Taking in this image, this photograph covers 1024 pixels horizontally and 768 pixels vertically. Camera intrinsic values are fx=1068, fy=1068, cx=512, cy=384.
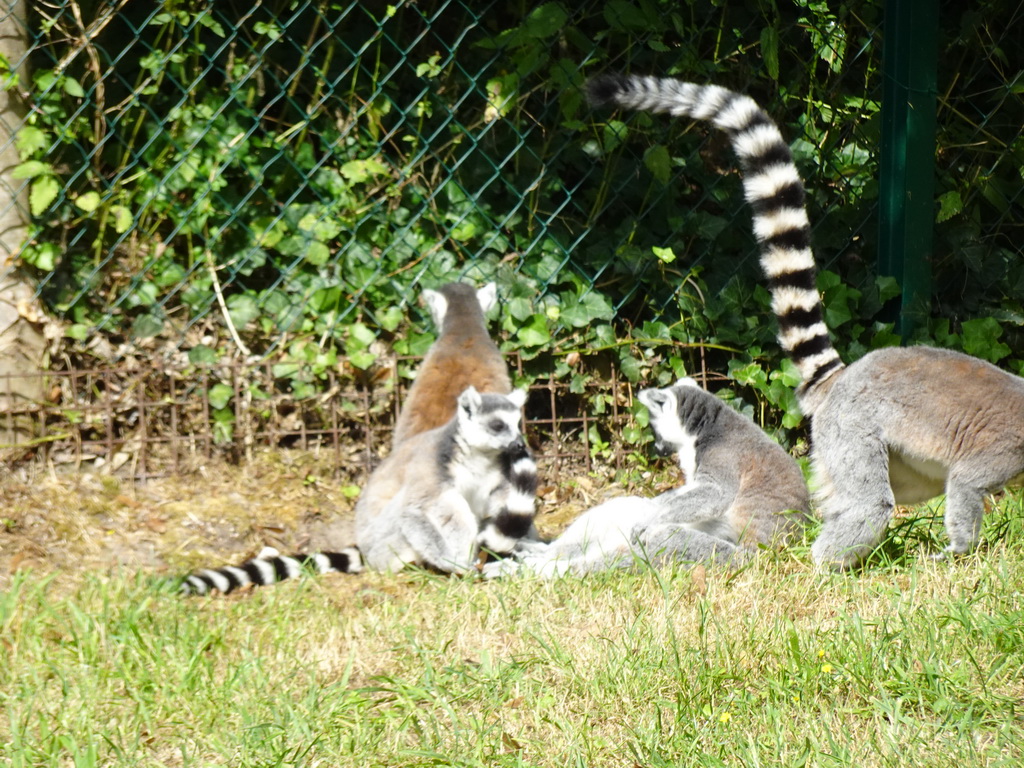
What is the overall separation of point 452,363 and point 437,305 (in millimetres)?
329

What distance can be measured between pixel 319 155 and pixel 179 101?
0.79 metres

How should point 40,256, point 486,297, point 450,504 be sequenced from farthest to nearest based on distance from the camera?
point 486,297 < point 40,256 < point 450,504

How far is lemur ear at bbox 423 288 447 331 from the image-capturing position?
5180mm

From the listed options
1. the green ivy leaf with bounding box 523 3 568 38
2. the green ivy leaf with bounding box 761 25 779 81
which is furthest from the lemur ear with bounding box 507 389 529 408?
the green ivy leaf with bounding box 761 25 779 81

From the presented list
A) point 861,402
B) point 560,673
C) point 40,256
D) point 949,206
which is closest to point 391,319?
point 40,256

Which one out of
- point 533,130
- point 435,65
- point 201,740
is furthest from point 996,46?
point 201,740

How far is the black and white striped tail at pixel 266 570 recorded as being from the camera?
13.0 feet

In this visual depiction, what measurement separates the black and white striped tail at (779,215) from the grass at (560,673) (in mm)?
798

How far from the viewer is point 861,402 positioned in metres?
3.71

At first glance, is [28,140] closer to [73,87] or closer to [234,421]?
[73,87]

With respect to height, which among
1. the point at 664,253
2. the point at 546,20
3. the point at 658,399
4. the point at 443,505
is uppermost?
the point at 546,20

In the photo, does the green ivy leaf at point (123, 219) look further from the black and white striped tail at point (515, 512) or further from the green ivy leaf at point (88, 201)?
the black and white striped tail at point (515, 512)

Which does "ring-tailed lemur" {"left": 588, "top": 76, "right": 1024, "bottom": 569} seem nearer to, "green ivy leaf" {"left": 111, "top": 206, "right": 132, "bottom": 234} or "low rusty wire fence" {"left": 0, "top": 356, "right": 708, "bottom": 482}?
"low rusty wire fence" {"left": 0, "top": 356, "right": 708, "bottom": 482}

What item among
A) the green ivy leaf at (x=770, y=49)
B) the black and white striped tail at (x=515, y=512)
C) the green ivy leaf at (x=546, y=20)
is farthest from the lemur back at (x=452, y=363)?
the green ivy leaf at (x=770, y=49)
